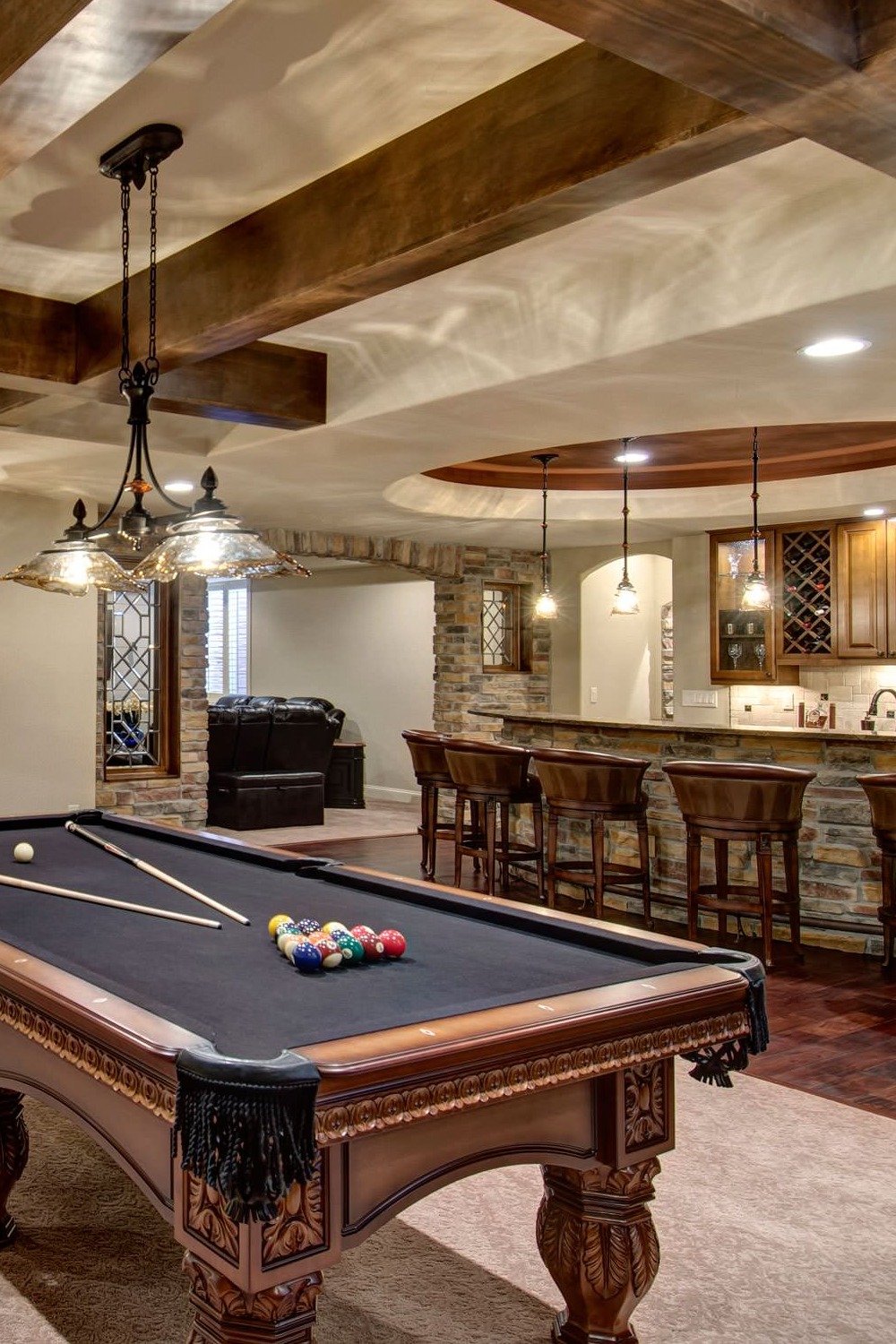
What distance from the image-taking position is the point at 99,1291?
8.64 feet

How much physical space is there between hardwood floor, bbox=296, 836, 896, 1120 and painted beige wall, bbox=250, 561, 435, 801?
601cm

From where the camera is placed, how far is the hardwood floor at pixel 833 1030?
12.6 ft

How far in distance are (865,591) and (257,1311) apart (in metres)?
7.34

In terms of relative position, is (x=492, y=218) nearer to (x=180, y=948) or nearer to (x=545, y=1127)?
(x=180, y=948)

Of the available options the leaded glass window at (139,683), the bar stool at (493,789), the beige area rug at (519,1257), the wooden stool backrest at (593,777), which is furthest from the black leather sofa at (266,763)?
the beige area rug at (519,1257)

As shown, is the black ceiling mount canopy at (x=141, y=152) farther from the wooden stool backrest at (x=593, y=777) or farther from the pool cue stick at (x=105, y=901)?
the wooden stool backrest at (x=593, y=777)

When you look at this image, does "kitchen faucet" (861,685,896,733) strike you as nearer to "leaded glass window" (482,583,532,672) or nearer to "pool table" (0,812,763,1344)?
"leaded glass window" (482,583,532,672)

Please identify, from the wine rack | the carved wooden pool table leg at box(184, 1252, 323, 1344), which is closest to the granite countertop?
the wine rack

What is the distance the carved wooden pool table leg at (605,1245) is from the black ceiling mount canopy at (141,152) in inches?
104

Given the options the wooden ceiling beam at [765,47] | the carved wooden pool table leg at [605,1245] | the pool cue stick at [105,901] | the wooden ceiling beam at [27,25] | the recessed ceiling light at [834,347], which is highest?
the wooden ceiling beam at [27,25]

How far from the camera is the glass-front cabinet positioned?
8680mm

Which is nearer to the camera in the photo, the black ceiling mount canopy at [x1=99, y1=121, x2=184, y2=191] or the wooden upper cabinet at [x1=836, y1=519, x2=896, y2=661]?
the black ceiling mount canopy at [x1=99, y1=121, x2=184, y2=191]

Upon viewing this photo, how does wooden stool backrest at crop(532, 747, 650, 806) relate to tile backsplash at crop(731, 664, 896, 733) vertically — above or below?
below

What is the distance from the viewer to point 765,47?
196 cm
